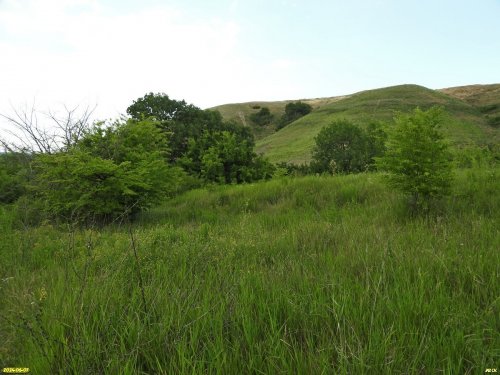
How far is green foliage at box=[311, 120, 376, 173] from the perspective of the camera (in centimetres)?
2228

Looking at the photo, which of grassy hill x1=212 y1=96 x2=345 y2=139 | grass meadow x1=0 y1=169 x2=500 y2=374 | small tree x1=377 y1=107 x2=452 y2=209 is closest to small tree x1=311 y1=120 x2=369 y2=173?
small tree x1=377 y1=107 x2=452 y2=209

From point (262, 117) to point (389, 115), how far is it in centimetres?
3894

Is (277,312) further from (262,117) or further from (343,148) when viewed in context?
(262,117)

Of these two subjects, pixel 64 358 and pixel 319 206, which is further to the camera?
pixel 319 206

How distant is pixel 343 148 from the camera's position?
2352cm

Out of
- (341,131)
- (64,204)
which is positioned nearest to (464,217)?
(64,204)

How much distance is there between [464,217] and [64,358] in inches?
215

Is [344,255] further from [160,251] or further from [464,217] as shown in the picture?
[464,217]

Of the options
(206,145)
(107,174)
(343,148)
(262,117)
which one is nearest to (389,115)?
(343,148)

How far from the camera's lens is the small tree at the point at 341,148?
883 inches

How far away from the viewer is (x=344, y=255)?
10.6 ft

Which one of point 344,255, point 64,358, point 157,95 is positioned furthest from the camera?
point 157,95

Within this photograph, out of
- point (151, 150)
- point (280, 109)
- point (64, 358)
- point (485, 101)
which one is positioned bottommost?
point (64, 358)

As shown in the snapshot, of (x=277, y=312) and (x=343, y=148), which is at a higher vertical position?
(x=343, y=148)
